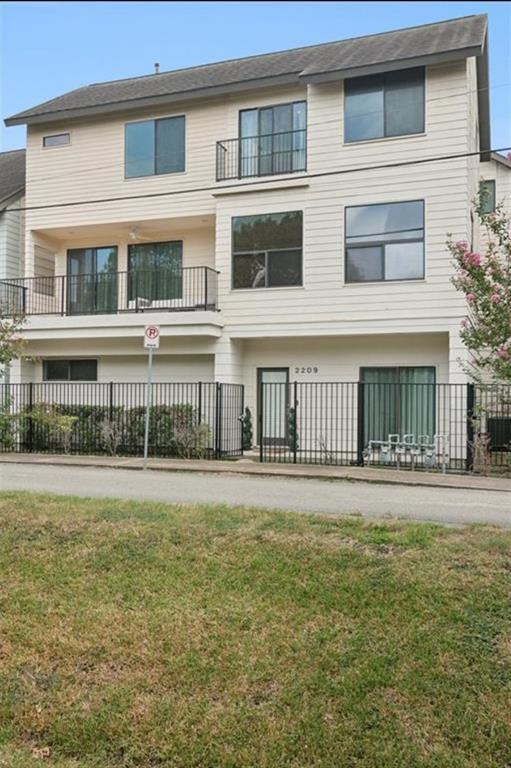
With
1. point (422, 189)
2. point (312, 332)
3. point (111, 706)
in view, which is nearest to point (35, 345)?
point (312, 332)

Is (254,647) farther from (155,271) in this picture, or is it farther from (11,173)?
(11,173)

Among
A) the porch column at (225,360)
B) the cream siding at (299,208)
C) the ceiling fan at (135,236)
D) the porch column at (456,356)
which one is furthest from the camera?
the ceiling fan at (135,236)

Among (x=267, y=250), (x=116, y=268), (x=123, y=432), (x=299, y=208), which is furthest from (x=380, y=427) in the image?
(x=116, y=268)

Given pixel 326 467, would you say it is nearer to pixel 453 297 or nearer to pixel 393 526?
pixel 453 297

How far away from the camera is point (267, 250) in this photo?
17703 mm

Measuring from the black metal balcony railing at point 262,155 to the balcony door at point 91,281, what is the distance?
4.70 metres

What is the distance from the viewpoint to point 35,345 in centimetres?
2020

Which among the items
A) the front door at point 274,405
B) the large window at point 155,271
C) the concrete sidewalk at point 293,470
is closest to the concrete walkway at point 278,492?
the concrete sidewalk at point 293,470

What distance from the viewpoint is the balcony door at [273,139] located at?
17766mm

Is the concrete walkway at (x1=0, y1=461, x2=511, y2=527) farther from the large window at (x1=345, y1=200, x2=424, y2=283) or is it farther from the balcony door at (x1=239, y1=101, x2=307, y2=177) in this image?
the balcony door at (x1=239, y1=101, x2=307, y2=177)

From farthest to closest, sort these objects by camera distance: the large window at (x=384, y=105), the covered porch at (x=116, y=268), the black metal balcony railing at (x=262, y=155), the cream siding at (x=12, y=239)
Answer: the cream siding at (x=12, y=239) < the covered porch at (x=116, y=268) < the black metal balcony railing at (x=262, y=155) < the large window at (x=384, y=105)

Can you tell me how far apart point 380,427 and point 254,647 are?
12860 mm

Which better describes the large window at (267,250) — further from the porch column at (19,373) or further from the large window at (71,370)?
the porch column at (19,373)

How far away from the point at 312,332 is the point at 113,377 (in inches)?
254
